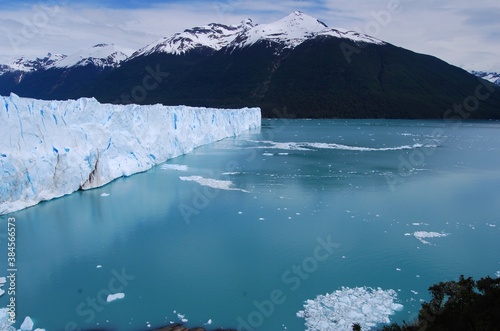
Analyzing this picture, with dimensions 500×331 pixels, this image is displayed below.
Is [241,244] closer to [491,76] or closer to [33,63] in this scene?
[33,63]

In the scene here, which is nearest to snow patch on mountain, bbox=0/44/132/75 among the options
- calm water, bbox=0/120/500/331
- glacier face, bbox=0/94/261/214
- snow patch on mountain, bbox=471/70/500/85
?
glacier face, bbox=0/94/261/214

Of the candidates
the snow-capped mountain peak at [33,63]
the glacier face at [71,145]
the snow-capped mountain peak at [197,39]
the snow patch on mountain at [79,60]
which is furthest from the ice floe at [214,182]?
the snow-capped mountain peak at [33,63]

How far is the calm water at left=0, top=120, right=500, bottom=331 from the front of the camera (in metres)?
5.02

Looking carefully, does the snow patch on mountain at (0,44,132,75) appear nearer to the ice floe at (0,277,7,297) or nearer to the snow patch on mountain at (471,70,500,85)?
the ice floe at (0,277,7,297)

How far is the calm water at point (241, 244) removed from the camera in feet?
16.5

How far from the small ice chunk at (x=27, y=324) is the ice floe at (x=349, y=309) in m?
3.12

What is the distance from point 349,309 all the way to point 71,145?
8.39 meters

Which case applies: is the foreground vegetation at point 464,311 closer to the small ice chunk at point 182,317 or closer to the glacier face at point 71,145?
the small ice chunk at point 182,317

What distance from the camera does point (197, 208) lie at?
9.30m

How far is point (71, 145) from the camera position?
1030 centimetres

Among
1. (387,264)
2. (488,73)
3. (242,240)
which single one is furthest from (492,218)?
(488,73)

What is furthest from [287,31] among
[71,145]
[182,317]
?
[182,317]

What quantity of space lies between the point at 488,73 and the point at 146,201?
554 ft

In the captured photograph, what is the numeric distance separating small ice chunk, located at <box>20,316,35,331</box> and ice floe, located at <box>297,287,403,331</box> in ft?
10.2
